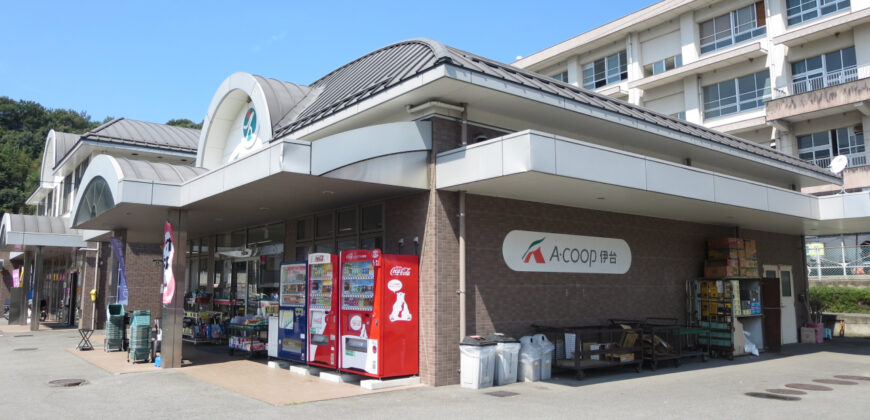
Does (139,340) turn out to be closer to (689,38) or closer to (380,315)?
(380,315)

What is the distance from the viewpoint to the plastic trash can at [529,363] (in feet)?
35.1

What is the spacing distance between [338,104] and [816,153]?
2883cm

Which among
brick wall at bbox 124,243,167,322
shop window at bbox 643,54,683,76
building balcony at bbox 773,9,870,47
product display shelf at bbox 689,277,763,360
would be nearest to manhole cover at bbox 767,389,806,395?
product display shelf at bbox 689,277,763,360

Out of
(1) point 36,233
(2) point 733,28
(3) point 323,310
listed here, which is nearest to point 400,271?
(3) point 323,310

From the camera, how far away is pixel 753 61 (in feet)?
106

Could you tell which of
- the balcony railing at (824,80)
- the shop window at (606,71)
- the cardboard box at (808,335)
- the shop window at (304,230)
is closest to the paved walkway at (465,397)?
the shop window at (304,230)

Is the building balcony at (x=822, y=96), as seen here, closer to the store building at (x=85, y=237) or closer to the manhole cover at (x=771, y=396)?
the manhole cover at (x=771, y=396)

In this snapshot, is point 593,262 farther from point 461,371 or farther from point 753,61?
point 753,61

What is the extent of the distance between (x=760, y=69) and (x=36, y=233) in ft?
116

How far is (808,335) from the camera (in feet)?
62.2

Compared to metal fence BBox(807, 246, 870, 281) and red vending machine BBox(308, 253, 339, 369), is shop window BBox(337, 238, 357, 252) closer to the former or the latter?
red vending machine BBox(308, 253, 339, 369)

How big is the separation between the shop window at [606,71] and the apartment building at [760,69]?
0.34 feet

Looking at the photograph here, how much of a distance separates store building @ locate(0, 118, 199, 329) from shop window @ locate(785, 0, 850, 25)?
30741 mm

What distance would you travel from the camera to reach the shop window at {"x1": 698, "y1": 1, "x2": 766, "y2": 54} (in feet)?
107
